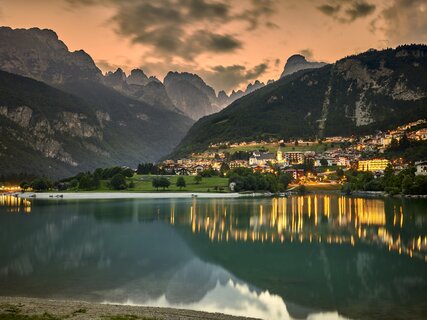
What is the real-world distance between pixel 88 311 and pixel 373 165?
160247mm

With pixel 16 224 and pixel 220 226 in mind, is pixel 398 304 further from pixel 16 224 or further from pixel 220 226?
pixel 16 224

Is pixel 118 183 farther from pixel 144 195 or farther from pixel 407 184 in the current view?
pixel 407 184

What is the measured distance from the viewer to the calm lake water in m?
21.5

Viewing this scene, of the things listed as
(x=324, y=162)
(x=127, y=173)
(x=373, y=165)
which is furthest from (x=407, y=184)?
(x=127, y=173)

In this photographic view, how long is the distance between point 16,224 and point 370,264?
46045 mm

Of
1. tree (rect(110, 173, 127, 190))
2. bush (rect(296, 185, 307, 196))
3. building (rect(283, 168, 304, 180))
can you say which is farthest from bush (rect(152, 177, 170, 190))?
building (rect(283, 168, 304, 180))

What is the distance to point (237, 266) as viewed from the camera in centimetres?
3031

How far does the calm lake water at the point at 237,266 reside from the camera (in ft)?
70.6

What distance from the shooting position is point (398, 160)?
153625mm

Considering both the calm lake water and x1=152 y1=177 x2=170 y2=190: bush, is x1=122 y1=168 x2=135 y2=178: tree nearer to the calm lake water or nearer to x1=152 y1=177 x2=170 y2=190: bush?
x1=152 y1=177 x2=170 y2=190: bush

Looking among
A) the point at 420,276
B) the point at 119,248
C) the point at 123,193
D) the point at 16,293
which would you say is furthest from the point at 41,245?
the point at 123,193

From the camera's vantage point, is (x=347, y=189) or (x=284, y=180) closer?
(x=347, y=189)

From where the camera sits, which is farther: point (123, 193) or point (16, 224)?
point (123, 193)

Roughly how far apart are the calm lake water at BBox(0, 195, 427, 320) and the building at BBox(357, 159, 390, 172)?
367 ft
